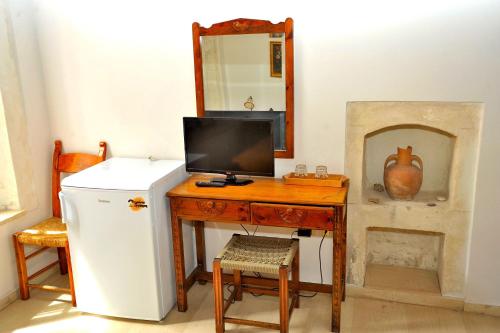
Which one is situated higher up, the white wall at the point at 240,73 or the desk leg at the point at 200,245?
the white wall at the point at 240,73

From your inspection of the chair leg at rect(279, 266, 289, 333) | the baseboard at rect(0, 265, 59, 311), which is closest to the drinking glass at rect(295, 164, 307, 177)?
the chair leg at rect(279, 266, 289, 333)

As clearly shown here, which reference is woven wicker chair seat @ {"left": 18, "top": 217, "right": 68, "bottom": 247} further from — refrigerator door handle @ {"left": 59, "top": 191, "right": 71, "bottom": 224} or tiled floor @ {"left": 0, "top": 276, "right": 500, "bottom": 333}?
tiled floor @ {"left": 0, "top": 276, "right": 500, "bottom": 333}

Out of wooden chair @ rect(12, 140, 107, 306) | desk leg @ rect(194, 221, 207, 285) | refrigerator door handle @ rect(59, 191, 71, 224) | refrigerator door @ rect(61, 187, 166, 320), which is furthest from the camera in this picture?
desk leg @ rect(194, 221, 207, 285)

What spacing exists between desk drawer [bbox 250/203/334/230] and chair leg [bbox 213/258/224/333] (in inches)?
13.5

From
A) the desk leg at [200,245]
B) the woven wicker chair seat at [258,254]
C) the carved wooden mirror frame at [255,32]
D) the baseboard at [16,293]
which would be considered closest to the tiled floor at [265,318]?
the baseboard at [16,293]

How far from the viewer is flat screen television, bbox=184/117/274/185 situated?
2.84 metres

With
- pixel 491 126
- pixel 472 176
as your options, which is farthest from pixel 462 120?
pixel 472 176

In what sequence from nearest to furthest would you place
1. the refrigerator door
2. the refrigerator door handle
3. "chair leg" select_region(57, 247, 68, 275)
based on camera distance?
the refrigerator door < the refrigerator door handle < "chair leg" select_region(57, 247, 68, 275)

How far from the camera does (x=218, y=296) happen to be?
2.72 metres

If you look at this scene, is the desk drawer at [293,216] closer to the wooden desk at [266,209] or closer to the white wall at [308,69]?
the wooden desk at [266,209]

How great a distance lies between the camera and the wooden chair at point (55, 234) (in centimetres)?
310

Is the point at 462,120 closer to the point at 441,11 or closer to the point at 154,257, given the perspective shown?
the point at 441,11

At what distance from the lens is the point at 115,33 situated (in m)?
3.20

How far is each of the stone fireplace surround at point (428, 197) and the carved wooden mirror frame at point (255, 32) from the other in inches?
14.8
